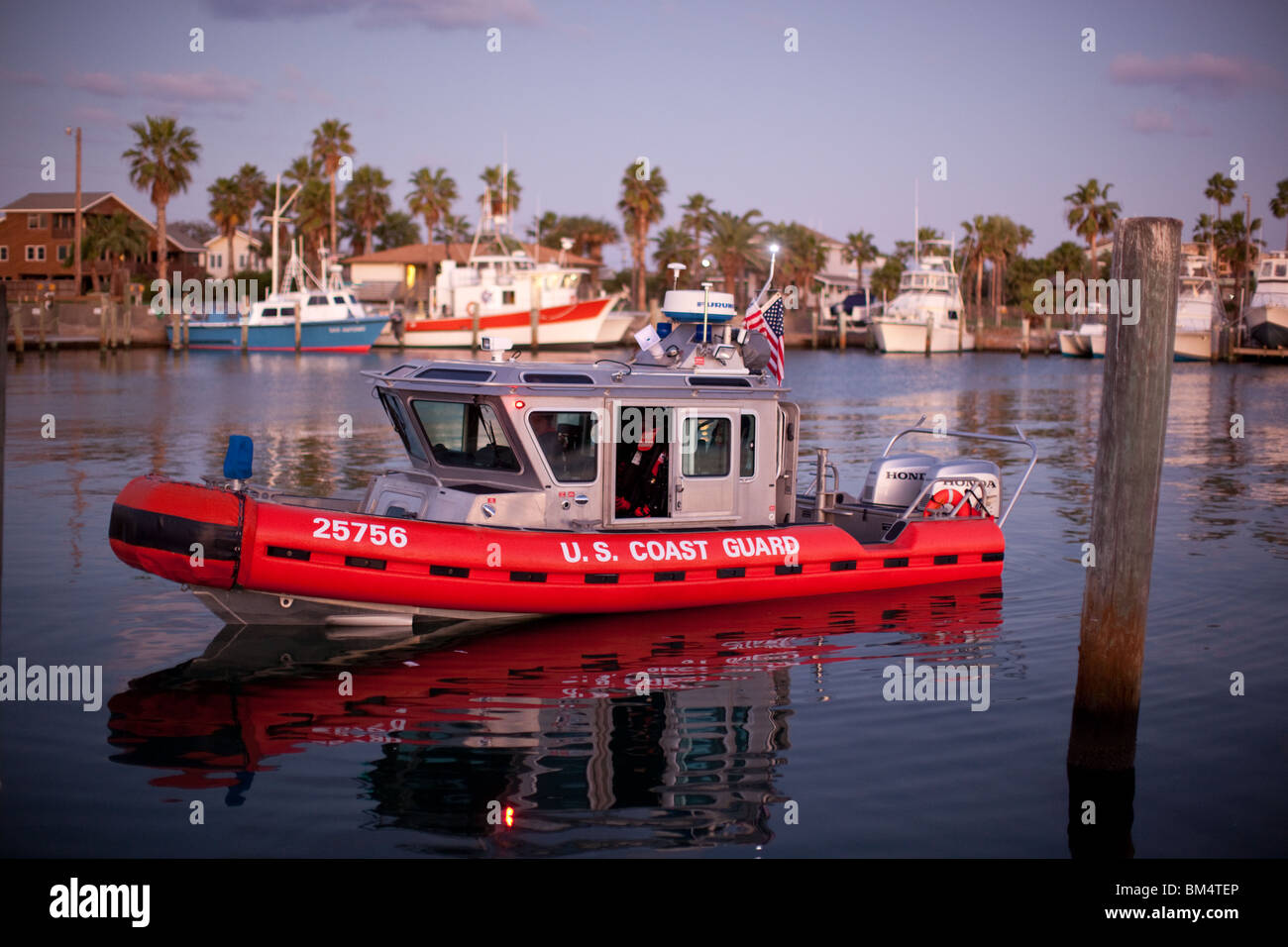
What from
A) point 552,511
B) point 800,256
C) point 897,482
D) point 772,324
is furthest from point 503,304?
point 552,511

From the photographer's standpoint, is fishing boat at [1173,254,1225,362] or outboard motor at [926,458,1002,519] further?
fishing boat at [1173,254,1225,362]

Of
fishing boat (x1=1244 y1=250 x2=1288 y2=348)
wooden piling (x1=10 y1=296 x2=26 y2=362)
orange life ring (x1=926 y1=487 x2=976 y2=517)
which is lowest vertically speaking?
orange life ring (x1=926 y1=487 x2=976 y2=517)

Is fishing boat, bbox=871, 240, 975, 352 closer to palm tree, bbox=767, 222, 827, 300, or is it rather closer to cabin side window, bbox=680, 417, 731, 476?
palm tree, bbox=767, 222, 827, 300

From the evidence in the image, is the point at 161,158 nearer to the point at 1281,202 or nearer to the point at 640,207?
the point at 640,207

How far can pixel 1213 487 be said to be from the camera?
73.6ft

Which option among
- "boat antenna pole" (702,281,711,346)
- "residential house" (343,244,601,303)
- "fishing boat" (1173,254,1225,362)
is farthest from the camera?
"residential house" (343,244,601,303)

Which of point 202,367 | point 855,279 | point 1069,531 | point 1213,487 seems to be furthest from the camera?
point 855,279

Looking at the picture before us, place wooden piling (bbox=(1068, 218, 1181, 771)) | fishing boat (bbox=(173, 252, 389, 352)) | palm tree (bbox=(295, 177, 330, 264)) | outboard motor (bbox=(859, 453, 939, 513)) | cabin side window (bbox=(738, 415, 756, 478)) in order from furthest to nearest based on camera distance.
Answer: palm tree (bbox=(295, 177, 330, 264)) → fishing boat (bbox=(173, 252, 389, 352)) → outboard motor (bbox=(859, 453, 939, 513)) → cabin side window (bbox=(738, 415, 756, 478)) → wooden piling (bbox=(1068, 218, 1181, 771))

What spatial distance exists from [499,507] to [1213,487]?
52.2 feet

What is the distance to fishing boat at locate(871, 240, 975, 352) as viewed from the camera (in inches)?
3009

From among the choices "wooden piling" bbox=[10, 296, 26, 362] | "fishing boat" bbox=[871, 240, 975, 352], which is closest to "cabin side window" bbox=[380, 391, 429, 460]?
"wooden piling" bbox=[10, 296, 26, 362]

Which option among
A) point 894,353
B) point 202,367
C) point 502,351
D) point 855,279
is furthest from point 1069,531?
point 855,279

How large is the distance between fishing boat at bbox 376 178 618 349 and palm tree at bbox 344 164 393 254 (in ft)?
66.3
